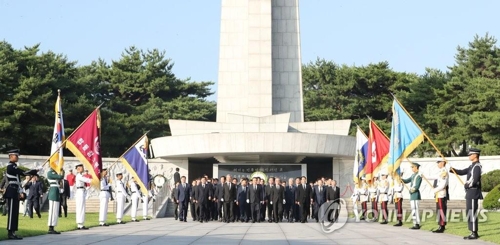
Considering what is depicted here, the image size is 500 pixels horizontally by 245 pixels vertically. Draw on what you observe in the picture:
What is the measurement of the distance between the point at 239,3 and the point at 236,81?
12.8ft

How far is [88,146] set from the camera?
62.2ft

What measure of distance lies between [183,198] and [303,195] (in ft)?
13.2

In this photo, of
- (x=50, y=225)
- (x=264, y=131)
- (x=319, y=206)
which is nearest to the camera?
(x=50, y=225)

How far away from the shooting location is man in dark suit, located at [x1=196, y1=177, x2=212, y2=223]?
83.1 feet

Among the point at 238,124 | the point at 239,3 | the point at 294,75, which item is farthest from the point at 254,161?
the point at 239,3

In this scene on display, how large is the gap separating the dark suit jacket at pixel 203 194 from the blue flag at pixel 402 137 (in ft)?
27.0

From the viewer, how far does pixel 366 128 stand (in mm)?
48688

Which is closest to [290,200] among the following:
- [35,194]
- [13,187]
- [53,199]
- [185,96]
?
[35,194]

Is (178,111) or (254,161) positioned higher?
(178,111)

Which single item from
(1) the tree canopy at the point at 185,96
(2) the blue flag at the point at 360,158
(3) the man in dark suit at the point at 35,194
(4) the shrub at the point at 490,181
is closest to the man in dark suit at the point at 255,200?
(2) the blue flag at the point at 360,158

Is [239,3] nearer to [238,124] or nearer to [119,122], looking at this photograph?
[238,124]

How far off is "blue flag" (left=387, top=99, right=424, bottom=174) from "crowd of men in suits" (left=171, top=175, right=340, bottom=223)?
605 centimetres

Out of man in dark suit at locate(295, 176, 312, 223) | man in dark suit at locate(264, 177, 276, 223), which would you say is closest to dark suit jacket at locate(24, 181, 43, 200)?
man in dark suit at locate(264, 177, 276, 223)

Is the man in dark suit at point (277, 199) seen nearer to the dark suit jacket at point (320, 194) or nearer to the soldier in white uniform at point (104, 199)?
the dark suit jacket at point (320, 194)
